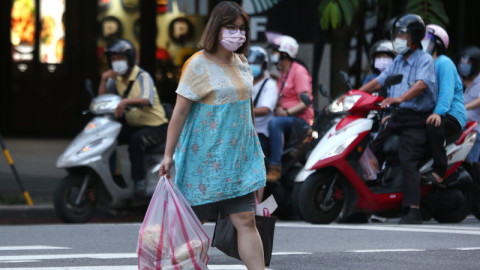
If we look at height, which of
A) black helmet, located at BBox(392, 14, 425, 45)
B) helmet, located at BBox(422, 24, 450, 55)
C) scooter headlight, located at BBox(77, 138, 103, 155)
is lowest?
scooter headlight, located at BBox(77, 138, 103, 155)

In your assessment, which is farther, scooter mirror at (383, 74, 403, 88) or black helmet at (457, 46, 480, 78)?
black helmet at (457, 46, 480, 78)

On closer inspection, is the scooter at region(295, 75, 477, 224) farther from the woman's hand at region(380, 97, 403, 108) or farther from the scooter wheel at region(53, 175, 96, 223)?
the scooter wheel at region(53, 175, 96, 223)

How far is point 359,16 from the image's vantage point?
16484 millimetres

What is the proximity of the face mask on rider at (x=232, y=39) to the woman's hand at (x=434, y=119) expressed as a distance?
4469mm

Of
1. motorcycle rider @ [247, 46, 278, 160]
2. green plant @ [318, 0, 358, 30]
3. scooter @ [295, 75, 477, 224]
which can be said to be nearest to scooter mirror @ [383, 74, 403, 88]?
scooter @ [295, 75, 477, 224]

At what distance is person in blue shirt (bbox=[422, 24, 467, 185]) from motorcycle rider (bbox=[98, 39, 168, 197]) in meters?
2.77

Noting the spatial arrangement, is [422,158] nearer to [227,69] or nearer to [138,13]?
[227,69]

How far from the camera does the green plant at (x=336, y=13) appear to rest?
15.0 meters

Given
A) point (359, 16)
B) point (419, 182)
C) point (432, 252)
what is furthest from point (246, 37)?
point (359, 16)

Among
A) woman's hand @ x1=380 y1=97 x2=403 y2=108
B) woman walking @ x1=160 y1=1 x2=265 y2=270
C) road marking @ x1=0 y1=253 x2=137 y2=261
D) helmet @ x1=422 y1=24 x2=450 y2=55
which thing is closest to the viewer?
woman walking @ x1=160 y1=1 x2=265 y2=270

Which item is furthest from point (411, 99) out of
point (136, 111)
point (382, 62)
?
point (136, 111)

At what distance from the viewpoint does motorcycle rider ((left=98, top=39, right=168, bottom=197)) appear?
11250mm

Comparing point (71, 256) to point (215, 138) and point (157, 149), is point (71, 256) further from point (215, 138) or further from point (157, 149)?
point (157, 149)

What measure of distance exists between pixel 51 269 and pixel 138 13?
1331 cm
